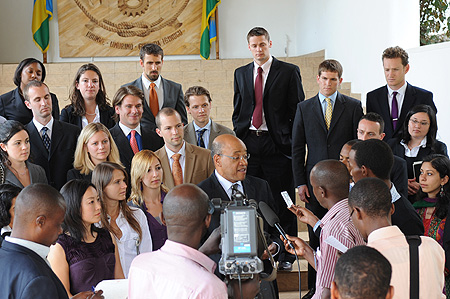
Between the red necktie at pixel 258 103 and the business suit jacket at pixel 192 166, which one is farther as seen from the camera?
the red necktie at pixel 258 103

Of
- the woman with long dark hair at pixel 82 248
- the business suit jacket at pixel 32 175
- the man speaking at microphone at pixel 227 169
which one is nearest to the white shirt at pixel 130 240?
the woman with long dark hair at pixel 82 248

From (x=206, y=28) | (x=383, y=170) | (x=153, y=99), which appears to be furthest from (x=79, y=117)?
(x=206, y=28)

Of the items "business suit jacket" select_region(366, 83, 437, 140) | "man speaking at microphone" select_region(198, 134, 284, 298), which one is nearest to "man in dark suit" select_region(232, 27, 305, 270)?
"business suit jacket" select_region(366, 83, 437, 140)

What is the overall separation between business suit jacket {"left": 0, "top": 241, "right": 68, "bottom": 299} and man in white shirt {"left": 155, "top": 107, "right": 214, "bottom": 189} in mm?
2084

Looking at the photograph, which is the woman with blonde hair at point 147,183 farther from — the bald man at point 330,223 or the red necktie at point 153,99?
the bald man at point 330,223

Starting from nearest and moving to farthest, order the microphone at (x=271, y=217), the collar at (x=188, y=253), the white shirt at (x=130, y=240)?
the collar at (x=188, y=253)
the microphone at (x=271, y=217)
the white shirt at (x=130, y=240)

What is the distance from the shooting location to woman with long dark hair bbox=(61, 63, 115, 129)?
4.67 m

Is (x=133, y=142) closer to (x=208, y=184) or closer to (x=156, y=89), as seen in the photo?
(x=156, y=89)

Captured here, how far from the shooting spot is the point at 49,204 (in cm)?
231

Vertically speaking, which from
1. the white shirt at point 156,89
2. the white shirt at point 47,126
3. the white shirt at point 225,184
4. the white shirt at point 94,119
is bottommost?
the white shirt at point 225,184

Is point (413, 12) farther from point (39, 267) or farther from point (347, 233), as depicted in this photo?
point (39, 267)

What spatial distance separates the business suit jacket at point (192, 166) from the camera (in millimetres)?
4258

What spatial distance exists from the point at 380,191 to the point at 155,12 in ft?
26.7

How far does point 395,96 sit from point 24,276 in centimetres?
357
